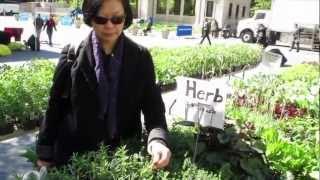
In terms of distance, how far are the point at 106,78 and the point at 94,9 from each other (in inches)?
12.8

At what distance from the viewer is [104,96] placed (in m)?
2.30

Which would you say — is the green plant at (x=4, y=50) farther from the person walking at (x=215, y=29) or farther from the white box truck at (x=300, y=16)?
the white box truck at (x=300, y=16)

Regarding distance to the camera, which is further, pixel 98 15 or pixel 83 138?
pixel 83 138

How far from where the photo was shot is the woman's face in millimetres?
2215

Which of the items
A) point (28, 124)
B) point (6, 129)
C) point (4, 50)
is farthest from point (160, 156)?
point (4, 50)

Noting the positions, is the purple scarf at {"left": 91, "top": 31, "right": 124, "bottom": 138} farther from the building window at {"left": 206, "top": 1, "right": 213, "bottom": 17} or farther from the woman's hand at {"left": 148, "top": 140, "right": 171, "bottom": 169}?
the building window at {"left": 206, "top": 1, "right": 213, "bottom": 17}

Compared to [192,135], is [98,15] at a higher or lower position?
higher

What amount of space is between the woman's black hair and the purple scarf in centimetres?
8

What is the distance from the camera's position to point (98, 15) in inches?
87.5

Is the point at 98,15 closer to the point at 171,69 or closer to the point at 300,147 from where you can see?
the point at 300,147

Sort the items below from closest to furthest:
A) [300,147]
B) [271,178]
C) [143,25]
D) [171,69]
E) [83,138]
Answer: [83,138] → [271,178] → [300,147] → [171,69] → [143,25]

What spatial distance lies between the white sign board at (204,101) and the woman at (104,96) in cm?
68

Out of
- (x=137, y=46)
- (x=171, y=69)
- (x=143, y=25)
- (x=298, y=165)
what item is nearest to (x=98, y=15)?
(x=137, y=46)

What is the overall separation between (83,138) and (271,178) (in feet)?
4.12
